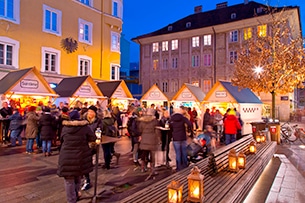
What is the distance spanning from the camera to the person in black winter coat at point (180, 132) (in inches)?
270

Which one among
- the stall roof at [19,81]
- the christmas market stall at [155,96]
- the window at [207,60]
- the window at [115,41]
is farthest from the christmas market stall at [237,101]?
the window at [207,60]

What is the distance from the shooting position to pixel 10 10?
16.9 metres

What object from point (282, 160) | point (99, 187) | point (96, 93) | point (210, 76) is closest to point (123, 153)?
point (99, 187)

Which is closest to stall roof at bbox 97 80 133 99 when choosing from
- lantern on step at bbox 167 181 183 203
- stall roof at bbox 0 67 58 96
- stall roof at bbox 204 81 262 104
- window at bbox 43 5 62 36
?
stall roof at bbox 0 67 58 96

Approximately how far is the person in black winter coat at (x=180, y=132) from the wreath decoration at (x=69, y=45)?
1654 cm

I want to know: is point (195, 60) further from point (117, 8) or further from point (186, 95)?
point (186, 95)

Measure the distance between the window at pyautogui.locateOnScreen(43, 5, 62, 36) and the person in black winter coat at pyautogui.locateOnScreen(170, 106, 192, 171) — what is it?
16385 mm

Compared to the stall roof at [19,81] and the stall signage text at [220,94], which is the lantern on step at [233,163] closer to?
the stall signage text at [220,94]

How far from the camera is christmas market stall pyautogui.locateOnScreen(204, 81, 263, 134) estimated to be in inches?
596

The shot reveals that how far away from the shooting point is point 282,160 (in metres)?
9.16

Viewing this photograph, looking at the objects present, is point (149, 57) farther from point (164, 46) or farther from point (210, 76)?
point (210, 76)

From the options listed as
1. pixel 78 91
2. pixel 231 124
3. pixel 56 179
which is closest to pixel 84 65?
pixel 78 91

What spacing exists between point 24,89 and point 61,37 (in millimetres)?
9187

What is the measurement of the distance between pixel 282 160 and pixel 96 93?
38.7 feet
